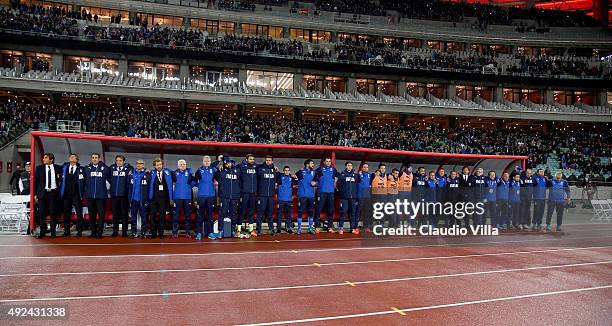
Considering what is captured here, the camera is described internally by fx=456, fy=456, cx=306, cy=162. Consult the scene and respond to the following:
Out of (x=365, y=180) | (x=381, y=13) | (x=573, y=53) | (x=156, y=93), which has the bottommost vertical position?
(x=365, y=180)

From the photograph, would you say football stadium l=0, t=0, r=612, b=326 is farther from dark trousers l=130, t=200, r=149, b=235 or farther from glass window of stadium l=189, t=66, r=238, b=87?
glass window of stadium l=189, t=66, r=238, b=87

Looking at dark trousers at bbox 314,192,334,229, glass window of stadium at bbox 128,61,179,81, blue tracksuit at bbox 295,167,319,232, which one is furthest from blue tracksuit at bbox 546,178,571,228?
glass window of stadium at bbox 128,61,179,81

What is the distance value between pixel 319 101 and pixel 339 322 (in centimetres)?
3460

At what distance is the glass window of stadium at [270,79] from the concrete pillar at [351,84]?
564 centimetres

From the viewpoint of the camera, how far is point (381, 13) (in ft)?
168

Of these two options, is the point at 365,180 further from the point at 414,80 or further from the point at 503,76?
the point at 503,76

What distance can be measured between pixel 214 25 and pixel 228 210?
37085 mm

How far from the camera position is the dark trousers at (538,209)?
49.6ft

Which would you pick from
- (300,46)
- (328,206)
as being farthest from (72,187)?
(300,46)

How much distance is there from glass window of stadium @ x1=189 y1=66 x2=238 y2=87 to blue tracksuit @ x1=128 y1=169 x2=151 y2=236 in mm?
28523

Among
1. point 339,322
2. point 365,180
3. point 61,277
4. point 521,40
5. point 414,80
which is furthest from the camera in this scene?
point 521,40

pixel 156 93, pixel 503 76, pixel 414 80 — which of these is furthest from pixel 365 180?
pixel 503 76

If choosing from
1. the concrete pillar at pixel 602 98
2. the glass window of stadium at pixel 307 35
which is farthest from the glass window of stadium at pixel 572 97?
the glass window of stadium at pixel 307 35

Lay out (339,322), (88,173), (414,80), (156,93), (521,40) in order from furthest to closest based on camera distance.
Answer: (521,40) → (414,80) → (156,93) → (88,173) → (339,322)
